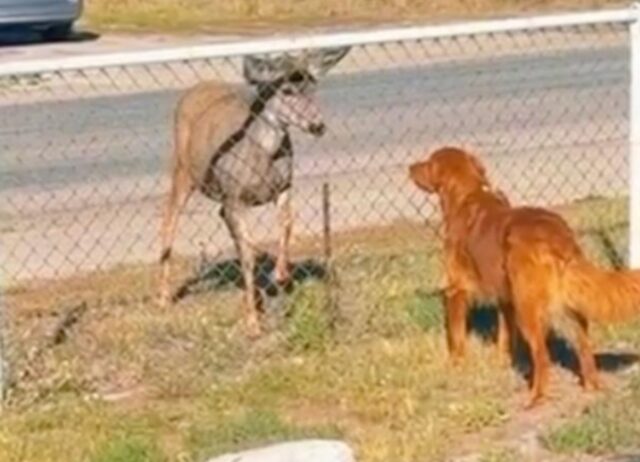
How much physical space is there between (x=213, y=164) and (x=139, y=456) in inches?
106

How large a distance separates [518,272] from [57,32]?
63.8 ft

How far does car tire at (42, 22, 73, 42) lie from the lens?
86.7 feet

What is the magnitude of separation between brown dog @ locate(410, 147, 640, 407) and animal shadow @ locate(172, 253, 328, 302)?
1.38m

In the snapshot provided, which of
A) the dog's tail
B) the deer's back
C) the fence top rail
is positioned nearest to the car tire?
the deer's back

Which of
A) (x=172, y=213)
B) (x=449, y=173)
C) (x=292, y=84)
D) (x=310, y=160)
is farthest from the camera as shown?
(x=310, y=160)

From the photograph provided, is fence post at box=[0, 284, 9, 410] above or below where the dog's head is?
below

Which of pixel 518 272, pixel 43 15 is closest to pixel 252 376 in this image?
pixel 518 272

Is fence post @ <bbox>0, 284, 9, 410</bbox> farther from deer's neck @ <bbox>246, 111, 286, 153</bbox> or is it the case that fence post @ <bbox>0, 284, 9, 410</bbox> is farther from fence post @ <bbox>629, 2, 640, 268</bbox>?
fence post @ <bbox>629, 2, 640, 268</bbox>

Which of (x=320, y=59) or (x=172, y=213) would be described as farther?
(x=172, y=213)

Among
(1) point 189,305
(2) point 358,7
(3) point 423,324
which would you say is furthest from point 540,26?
(2) point 358,7

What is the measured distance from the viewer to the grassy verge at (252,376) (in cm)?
758

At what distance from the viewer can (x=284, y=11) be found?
31.2 meters

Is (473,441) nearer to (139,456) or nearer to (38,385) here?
(139,456)

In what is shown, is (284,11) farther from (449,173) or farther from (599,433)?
(599,433)
